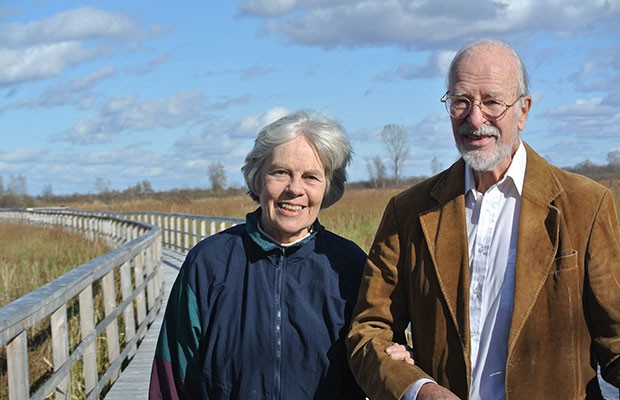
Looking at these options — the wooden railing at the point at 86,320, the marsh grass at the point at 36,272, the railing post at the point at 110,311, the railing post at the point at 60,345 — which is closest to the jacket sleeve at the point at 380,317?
the wooden railing at the point at 86,320

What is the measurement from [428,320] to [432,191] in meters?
0.42

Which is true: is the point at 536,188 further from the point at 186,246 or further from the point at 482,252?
the point at 186,246

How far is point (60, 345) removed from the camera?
4.43 m

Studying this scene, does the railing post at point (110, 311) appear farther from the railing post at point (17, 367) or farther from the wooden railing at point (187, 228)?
the wooden railing at point (187, 228)

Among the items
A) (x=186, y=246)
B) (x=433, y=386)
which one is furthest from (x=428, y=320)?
(x=186, y=246)

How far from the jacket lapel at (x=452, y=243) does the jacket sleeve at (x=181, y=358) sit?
0.80 metres

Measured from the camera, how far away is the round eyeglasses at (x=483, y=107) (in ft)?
8.87

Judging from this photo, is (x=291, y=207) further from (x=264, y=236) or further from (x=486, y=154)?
(x=486, y=154)

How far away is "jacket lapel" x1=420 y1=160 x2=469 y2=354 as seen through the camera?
8.68ft

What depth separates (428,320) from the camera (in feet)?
8.94

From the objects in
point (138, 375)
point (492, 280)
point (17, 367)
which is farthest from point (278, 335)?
point (138, 375)

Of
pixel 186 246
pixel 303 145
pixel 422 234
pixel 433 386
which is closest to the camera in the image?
pixel 433 386

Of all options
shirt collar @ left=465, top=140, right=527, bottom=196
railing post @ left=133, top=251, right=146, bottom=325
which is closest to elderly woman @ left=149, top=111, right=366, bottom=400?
shirt collar @ left=465, top=140, right=527, bottom=196

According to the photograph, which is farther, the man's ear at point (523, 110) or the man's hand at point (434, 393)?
the man's ear at point (523, 110)
